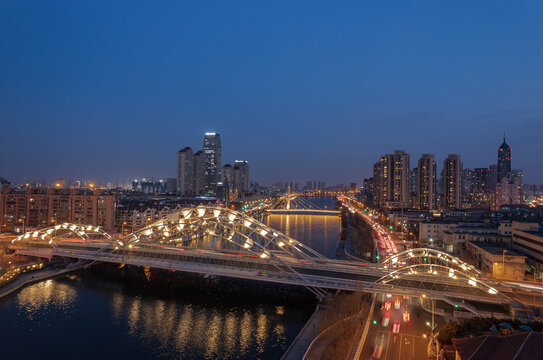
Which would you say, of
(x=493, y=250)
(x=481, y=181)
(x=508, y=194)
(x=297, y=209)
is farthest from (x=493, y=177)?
(x=493, y=250)

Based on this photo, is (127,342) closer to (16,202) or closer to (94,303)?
(94,303)

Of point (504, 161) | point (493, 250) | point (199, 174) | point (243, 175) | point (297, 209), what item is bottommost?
point (493, 250)

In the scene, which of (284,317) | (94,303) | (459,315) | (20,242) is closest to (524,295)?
(459,315)

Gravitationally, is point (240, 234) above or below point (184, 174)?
below

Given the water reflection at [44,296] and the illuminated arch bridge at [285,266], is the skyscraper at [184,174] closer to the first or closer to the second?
the illuminated arch bridge at [285,266]

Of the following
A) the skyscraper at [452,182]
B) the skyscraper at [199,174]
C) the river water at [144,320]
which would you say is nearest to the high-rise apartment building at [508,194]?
the skyscraper at [452,182]

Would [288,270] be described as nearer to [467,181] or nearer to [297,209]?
[297,209]

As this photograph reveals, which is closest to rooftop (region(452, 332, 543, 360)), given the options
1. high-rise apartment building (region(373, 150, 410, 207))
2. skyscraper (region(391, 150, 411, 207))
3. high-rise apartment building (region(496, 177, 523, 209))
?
high-rise apartment building (region(373, 150, 410, 207))
